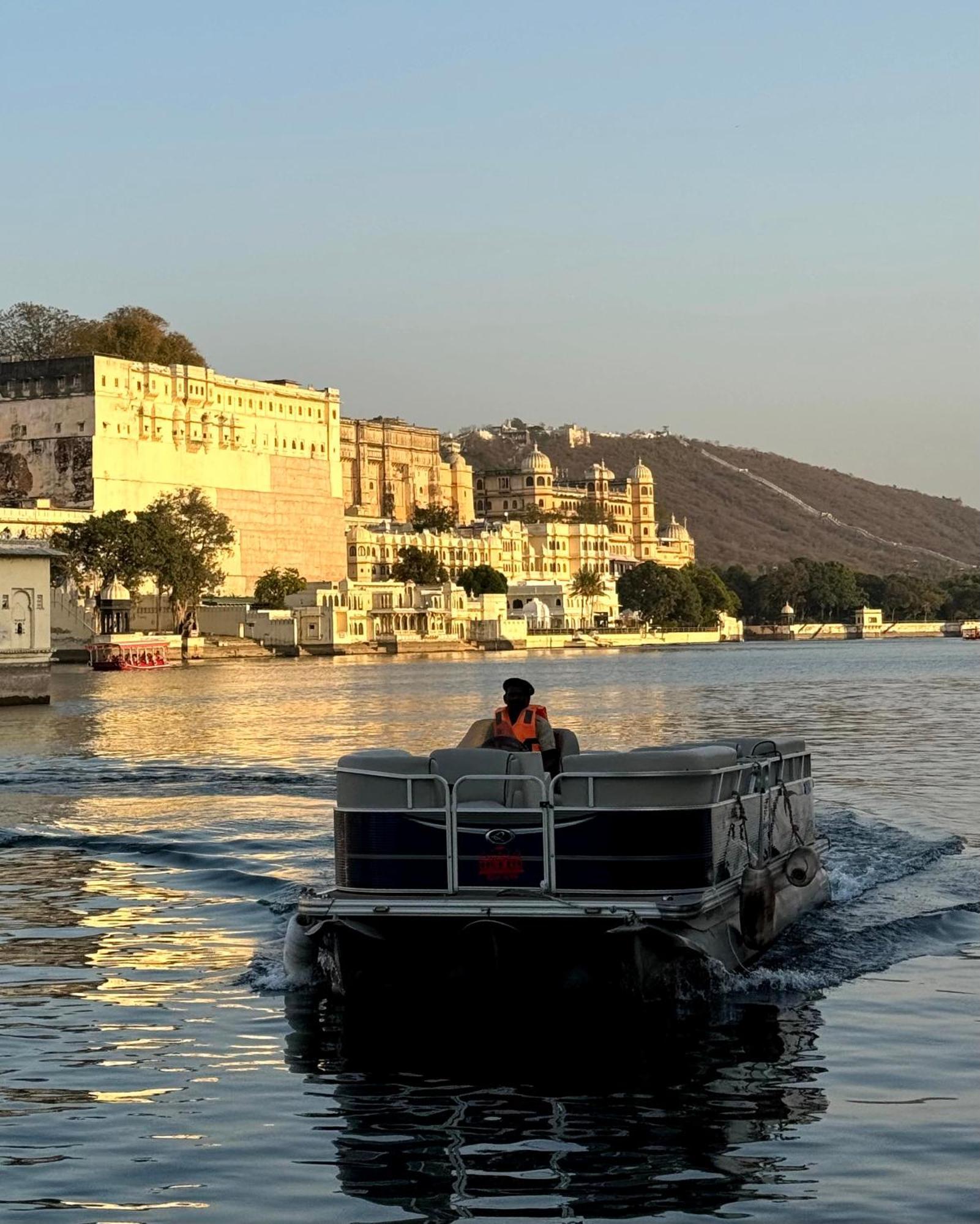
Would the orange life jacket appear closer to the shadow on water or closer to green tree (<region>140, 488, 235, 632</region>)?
the shadow on water

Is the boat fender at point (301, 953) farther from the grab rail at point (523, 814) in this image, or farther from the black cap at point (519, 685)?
the black cap at point (519, 685)

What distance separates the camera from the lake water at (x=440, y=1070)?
9.02 m

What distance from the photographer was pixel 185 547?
127 metres

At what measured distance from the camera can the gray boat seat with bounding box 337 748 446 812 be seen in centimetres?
1259

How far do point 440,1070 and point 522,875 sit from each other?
1650 mm

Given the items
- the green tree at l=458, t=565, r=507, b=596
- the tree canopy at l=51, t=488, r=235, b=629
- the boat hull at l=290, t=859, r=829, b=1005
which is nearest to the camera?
the boat hull at l=290, t=859, r=829, b=1005

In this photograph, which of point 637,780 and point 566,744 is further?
point 566,744

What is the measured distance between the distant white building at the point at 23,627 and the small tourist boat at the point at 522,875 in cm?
5226

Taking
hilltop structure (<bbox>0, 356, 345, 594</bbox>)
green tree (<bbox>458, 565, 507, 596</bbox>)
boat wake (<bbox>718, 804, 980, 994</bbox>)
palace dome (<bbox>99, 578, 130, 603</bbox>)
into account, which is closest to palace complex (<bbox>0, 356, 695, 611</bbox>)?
hilltop structure (<bbox>0, 356, 345, 594</bbox>)

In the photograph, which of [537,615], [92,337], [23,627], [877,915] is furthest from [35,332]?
[877,915]

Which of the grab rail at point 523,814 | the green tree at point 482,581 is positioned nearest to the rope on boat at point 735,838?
the grab rail at point 523,814

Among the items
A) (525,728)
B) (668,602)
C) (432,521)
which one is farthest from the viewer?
(668,602)

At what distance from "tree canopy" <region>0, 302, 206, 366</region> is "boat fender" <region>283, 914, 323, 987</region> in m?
143

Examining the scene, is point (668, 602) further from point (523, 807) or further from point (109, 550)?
point (523, 807)
